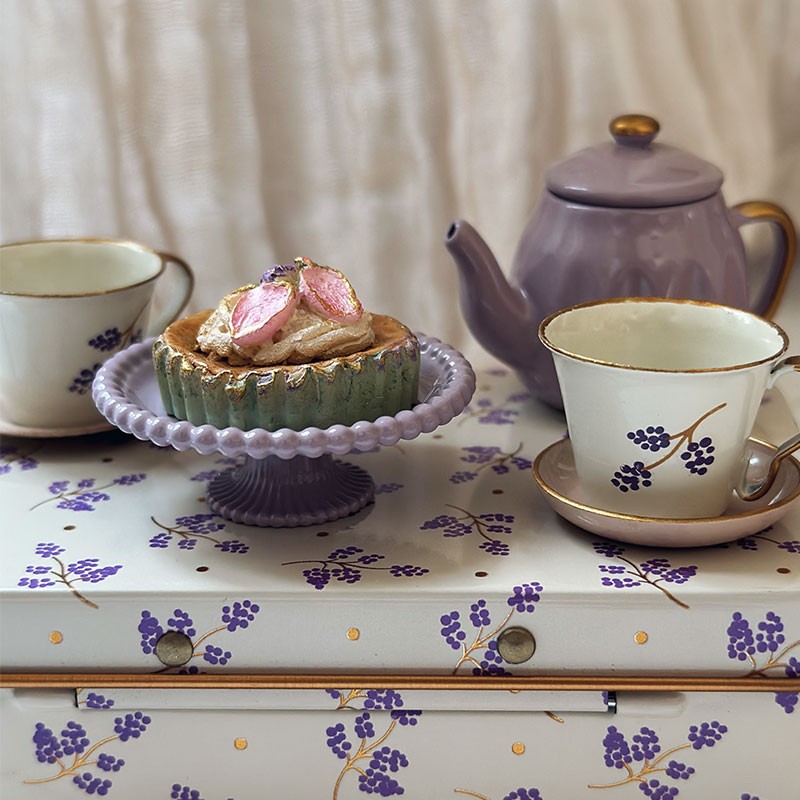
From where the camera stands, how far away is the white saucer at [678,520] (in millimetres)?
666

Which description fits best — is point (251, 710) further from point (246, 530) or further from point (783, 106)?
point (783, 106)

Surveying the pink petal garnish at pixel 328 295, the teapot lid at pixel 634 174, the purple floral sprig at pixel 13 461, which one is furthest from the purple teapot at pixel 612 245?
the purple floral sprig at pixel 13 461

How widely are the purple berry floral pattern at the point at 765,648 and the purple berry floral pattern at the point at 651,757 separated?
0.14 feet

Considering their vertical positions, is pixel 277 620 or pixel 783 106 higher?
pixel 783 106

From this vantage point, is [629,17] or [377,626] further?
[629,17]

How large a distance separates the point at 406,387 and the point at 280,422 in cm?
8

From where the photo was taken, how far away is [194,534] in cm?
72

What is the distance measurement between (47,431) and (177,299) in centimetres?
15

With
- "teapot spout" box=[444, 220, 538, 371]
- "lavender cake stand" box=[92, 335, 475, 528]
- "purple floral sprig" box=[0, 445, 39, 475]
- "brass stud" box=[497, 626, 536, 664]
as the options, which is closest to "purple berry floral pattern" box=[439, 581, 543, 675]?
"brass stud" box=[497, 626, 536, 664]

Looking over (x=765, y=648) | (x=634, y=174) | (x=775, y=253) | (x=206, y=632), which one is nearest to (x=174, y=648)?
(x=206, y=632)

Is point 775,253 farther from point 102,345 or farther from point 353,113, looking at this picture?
point 102,345

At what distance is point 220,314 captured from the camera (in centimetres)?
72

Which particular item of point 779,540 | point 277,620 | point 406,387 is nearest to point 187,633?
point 277,620

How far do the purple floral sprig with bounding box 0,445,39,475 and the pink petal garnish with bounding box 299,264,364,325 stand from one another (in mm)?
261
